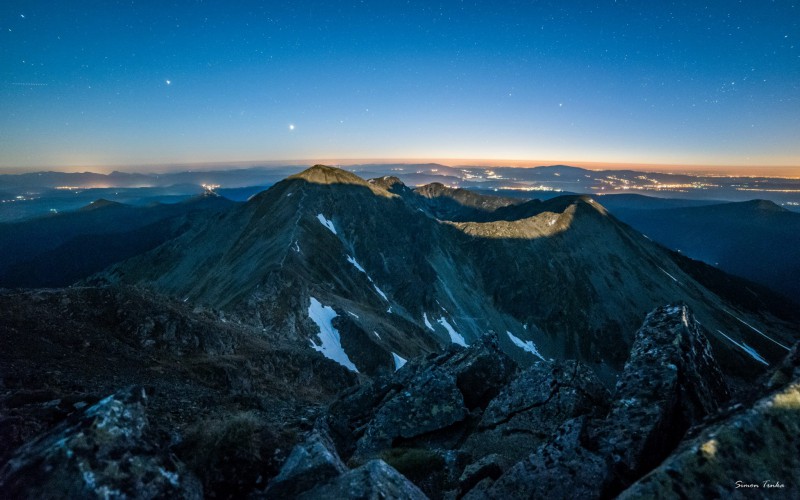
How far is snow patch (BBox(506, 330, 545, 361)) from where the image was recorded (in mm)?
127544

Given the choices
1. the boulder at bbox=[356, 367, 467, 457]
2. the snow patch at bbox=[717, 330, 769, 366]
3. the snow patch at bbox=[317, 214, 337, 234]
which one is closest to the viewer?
the boulder at bbox=[356, 367, 467, 457]

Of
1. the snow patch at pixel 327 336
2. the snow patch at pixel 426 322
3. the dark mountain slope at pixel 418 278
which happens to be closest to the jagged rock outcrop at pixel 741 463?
the snow patch at pixel 327 336

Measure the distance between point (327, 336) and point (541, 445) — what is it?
52.1 meters

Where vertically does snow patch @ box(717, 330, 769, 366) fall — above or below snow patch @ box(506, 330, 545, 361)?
below

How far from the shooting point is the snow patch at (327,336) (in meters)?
53.6

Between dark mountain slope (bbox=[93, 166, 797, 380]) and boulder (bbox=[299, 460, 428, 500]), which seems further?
dark mountain slope (bbox=[93, 166, 797, 380])

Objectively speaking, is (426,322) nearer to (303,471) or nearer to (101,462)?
(303,471)

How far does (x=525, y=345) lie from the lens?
130 m

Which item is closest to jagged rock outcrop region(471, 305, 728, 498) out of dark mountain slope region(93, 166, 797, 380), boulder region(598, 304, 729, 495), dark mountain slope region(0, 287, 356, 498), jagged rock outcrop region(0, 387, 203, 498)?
boulder region(598, 304, 729, 495)

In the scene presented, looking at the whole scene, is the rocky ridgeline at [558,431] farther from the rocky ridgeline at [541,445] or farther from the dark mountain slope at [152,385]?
the dark mountain slope at [152,385]

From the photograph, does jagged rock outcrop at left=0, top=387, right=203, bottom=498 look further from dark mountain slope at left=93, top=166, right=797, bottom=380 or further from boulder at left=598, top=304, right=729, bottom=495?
dark mountain slope at left=93, top=166, right=797, bottom=380

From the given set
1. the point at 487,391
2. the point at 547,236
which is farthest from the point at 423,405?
the point at 547,236

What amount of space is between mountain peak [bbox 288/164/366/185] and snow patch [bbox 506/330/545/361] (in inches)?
3409

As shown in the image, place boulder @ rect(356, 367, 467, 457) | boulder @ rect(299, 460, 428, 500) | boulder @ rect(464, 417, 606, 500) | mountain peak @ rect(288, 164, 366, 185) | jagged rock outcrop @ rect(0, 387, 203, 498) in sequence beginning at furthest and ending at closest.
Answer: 1. mountain peak @ rect(288, 164, 366, 185)
2. boulder @ rect(356, 367, 467, 457)
3. boulder @ rect(464, 417, 606, 500)
4. boulder @ rect(299, 460, 428, 500)
5. jagged rock outcrop @ rect(0, 387, 203, 498)
